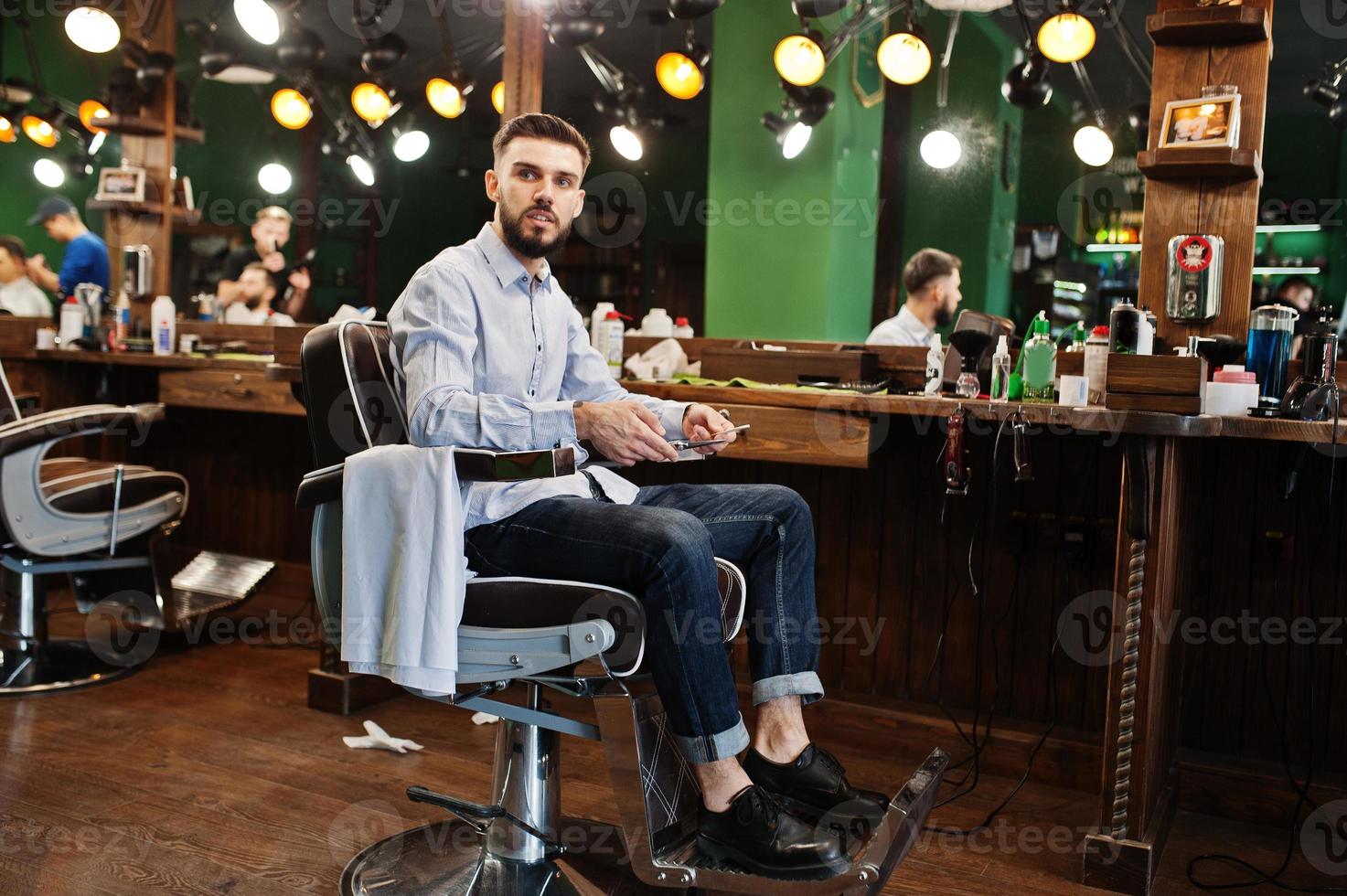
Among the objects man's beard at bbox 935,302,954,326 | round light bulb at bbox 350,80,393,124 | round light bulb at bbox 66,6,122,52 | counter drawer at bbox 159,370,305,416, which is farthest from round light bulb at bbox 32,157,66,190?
man's beard at bbox 935,302,954,326

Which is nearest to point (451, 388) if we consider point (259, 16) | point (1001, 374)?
point (1001, 374)

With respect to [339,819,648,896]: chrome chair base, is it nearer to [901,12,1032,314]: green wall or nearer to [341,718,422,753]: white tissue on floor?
[341,718,422,753]: white tissue on floor

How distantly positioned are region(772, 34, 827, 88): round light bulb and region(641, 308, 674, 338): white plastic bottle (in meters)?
0.82

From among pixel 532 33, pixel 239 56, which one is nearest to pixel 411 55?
pixel 239 56

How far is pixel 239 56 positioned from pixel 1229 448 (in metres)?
4.10

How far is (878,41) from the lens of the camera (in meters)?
3.41

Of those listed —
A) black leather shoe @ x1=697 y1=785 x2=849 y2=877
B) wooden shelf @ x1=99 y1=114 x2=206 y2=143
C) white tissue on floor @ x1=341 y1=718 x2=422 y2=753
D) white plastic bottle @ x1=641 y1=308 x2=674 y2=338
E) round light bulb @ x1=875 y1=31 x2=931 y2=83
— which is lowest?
white tissue on floor @ x1=341 y1=718 x2=422 y2=753

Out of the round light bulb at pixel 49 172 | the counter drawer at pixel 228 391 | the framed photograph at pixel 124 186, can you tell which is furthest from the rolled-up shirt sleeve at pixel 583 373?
the round light bulb at pixel 49 172

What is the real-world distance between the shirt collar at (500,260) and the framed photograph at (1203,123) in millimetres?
1406

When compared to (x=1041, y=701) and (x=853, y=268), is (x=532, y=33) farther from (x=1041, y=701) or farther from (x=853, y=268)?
(x=1041, y=701)

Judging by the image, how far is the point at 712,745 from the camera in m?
1.64

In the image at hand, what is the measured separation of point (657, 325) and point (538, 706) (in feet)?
5.92

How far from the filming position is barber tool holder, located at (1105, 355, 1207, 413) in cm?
202

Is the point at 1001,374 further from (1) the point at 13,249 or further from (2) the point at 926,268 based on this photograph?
(1) the point at 13,249
